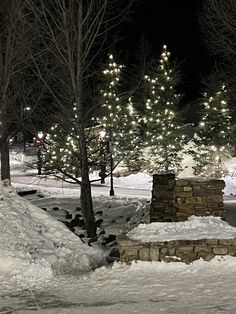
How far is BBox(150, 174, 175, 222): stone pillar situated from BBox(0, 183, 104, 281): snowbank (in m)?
1.63

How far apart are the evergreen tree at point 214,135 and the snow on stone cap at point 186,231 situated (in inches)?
1140

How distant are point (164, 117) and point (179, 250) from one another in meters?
29.6

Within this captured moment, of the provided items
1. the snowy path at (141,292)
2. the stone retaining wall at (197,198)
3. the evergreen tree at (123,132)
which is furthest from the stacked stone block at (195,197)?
the evergreen tree at (123,132)

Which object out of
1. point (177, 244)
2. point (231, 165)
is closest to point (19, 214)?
point (177, 244)

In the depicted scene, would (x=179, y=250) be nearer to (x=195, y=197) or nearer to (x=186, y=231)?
(x=186, y=231)

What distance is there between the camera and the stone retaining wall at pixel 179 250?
798 centimetres

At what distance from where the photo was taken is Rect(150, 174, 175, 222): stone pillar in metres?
12.1

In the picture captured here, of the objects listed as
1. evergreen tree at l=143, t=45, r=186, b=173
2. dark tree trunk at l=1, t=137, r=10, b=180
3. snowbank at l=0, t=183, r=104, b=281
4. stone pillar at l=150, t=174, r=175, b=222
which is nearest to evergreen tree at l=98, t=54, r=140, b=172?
evergreen tree at l=143, t=45, r=186, b=173

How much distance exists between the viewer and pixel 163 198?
12.4 meters

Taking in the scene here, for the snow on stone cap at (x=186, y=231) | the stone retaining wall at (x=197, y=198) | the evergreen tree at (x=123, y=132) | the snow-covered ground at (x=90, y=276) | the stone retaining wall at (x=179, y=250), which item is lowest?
the snow-covered ground at (x=90, y=276)

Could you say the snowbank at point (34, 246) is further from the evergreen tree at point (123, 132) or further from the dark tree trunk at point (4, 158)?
the evergreen tree at point (123, 132)

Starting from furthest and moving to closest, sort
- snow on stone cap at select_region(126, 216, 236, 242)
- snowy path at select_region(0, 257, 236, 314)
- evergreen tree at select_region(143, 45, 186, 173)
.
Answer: evergreen tree at select_region(143, 45, 186, 173) → snow on stone cap at select_region(126, 216, 236, 242) → snowy path at select_region(0, 257, 236, 314)

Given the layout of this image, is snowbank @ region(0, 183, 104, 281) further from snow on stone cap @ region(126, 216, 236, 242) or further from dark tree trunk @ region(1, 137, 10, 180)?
dark tree trunk @ region(1, 137, 10, 180)

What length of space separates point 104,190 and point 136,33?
23995 millimetres
